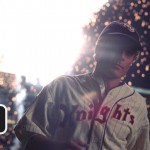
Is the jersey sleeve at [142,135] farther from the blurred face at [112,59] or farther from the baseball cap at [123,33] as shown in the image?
the baseball cap at [123,33]

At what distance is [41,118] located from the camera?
266 centimetres

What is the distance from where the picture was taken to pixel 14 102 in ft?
89.0

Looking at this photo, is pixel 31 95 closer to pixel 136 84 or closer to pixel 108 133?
pixel 136 84

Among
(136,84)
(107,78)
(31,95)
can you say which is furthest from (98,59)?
(31,95)

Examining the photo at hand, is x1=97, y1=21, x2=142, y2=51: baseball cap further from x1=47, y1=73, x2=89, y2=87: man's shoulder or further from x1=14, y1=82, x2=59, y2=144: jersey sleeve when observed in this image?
x1=14, y1=82, x2=59, y2=144: jersey sleeve

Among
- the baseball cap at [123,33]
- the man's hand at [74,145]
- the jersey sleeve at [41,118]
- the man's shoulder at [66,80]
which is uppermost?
the baseball cap at [123,33]

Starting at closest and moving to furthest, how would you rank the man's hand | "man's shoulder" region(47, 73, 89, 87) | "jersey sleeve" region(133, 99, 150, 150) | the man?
the man's hand
the man
"man's shoulder" region(47, 73, 89, 87)
"jersey sleeve" region(133, 99, 150, 150)

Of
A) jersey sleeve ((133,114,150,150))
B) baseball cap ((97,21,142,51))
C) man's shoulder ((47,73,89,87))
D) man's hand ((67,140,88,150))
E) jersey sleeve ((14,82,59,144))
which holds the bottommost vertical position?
jersey sleeve ((133,114,150,150))

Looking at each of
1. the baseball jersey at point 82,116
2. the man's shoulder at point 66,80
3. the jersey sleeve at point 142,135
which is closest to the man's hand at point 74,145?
the baseball jersey at point 82,116

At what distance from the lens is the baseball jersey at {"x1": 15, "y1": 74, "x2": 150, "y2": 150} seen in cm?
263

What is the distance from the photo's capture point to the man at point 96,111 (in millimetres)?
2617

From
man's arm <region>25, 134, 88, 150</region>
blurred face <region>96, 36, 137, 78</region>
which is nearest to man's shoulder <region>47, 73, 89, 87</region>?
blurred face <region>96, 36, 137, 78</region>

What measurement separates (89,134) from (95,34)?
59.3 ft

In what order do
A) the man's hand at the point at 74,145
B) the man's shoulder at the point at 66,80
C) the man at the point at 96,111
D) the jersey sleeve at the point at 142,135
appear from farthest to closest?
the jersey sleeve at the point at 142,135
the man's shoulder at the point at 66,80
the man at the point at 96,111
the man's hand at the point at 74,145
